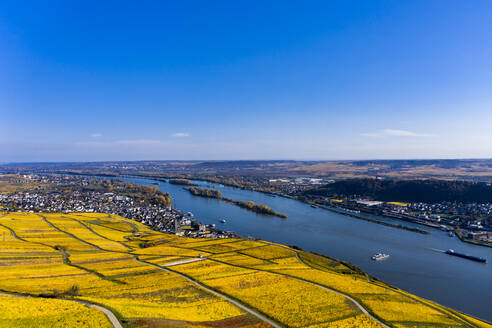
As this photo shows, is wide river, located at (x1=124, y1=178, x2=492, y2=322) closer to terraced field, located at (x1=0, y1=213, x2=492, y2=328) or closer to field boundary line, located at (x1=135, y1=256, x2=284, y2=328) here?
terraced field, located at (x1=0, y1=213, x2=492, y2=328)

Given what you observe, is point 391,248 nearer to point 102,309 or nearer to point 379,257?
point 379,257

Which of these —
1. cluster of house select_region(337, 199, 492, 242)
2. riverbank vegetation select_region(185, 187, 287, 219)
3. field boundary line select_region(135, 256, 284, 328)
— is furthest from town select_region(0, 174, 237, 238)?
cluster of house select_region(337, 199, 492, 242)

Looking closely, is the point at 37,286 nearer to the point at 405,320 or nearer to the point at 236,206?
the point at 405,320

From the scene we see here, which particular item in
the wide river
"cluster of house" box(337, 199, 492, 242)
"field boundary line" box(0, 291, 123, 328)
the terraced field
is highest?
"field boundary line" box(0, 291, 123, 328)

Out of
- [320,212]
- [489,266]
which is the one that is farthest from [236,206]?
[489,266]

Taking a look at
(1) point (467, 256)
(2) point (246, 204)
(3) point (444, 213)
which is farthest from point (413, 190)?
(2) point (246, 204)
